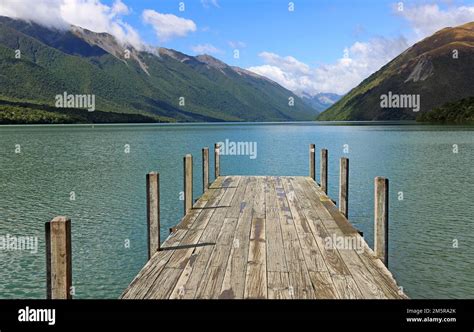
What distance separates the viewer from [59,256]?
6.81 m

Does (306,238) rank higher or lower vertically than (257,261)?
higher

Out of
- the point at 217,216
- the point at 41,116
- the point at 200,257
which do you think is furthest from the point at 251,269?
the point at 41,116

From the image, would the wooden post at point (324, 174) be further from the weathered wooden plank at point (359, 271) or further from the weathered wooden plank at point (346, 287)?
the weathered wooden plank at point (346, 287)

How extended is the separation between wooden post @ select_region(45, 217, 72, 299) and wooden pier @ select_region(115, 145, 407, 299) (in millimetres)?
970

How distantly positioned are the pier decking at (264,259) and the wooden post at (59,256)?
970 millimetres

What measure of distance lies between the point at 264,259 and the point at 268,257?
0.17 metres

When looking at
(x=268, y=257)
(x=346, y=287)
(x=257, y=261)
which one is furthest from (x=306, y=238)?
(x=346, y=287)

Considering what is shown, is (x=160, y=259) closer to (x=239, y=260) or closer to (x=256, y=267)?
(x=239, y=260)

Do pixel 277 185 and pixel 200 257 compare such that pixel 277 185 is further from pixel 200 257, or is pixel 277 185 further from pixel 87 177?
pixel 87 177

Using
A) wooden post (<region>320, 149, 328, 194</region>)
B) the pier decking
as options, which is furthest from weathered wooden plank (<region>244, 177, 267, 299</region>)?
A: wooden post (<region>320, 149, 328, 194</region>)

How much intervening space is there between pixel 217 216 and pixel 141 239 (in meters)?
5.53

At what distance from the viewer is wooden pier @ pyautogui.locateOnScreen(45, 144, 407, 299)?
7.25 metres

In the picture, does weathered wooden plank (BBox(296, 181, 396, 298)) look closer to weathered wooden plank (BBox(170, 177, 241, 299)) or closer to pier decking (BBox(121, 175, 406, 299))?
pier decking (BBox(121, 175, 406, 299))

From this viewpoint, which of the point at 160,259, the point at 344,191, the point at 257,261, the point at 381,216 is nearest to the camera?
the point at 257,261
